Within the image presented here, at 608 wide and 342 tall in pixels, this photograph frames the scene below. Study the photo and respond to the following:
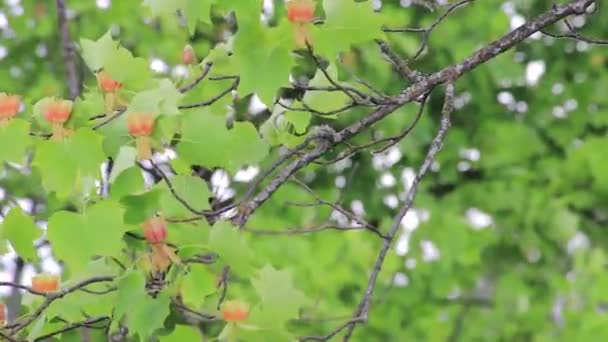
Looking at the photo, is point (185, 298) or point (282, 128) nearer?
point (185, 298)

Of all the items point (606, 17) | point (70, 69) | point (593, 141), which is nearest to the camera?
point (70, 69)

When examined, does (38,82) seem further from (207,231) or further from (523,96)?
(207,231)

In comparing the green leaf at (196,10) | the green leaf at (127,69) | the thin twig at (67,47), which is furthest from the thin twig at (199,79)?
the thin twig at (67,47)

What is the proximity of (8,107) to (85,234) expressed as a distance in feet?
0.65

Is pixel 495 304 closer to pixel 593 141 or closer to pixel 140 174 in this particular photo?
pixel 593 141

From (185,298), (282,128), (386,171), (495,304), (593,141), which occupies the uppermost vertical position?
(282,128)

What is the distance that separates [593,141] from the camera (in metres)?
5.16

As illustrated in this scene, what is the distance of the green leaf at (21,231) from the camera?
189 centimetres

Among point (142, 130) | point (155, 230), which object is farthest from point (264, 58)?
point (155, 230)

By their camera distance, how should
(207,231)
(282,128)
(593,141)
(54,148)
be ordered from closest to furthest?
(54,148), (207,231), (282,128), (593,141)

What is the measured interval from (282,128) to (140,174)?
45cm

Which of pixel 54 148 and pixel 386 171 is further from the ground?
pixel 54 148

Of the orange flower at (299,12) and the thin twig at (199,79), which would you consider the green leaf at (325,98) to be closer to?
the thin twig at (199,79)

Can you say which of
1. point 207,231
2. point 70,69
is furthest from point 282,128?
point 70,69
